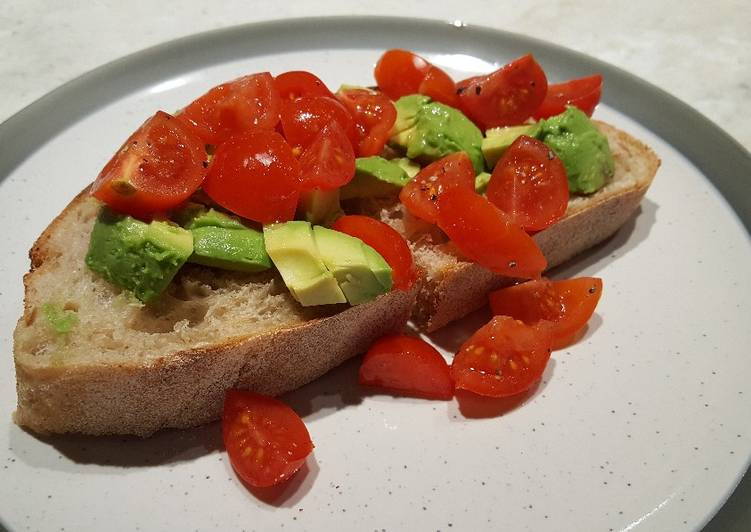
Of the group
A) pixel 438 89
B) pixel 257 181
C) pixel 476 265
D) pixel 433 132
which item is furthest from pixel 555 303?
pixel 257 181

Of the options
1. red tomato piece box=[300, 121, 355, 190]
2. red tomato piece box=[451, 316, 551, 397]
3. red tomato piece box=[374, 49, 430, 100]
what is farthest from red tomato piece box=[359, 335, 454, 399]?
red tomato piece box=[374, 49, 430, 100]

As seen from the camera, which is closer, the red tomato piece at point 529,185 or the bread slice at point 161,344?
the bread slice at point 161,344

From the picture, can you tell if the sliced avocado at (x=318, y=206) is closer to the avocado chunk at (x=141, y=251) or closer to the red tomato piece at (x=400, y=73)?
the avocado chunk at (x=141, y=251)

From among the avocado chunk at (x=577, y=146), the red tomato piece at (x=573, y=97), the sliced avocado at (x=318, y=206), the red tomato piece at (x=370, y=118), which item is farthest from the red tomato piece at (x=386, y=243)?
the red tomato piece at (x=573, y=97)

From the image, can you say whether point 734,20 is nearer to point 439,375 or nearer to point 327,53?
point 327,53

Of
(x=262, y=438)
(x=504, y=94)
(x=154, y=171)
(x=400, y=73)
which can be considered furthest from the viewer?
(x=400, y=73)

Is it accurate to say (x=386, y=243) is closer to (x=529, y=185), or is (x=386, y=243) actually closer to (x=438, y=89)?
(x=529, y=185)
